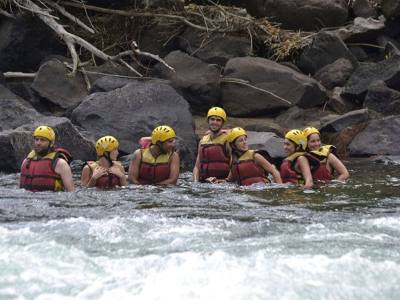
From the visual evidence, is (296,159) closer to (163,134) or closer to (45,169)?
(163,134)

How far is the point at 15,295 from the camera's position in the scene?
610 cm

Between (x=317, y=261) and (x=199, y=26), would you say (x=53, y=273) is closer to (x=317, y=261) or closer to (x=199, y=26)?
(x=317, y=261)

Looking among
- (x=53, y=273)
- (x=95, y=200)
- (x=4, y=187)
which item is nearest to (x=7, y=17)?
(x=4, y=187)

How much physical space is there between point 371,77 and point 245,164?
303 inches

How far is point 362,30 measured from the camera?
2105 centimetres

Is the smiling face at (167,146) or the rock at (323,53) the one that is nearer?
the smiling face at (167,146)

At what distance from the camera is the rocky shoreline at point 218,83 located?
16.0 m

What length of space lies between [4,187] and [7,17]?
8.68m

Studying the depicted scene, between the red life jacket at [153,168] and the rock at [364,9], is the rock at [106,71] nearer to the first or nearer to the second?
the red life jacket at [153,168]

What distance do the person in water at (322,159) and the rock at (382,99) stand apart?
613cm

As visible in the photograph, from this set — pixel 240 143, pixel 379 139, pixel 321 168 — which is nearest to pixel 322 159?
pixel 321 168

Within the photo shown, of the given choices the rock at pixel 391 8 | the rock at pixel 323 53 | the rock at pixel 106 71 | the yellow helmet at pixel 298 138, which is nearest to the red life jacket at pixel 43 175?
the yellow helmet at pixel 298 138

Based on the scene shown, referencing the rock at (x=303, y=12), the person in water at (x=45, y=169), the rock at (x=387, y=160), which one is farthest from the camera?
the rock at (x=303, y=12)

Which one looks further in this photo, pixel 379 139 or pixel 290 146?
pixel 379 139
